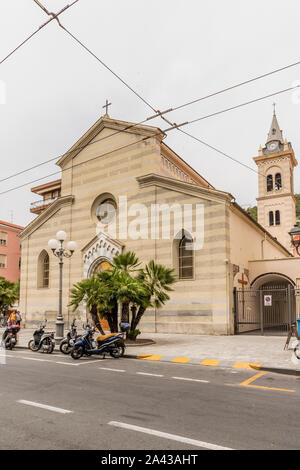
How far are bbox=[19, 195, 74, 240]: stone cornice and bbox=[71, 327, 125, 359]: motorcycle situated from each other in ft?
47.3

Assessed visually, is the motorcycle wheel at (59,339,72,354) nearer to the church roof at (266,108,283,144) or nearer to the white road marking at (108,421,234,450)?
the white road marking at (108,421,234,450)

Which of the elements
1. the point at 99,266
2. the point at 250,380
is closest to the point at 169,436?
the point at 250,380

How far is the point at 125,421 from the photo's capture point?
5.50 m

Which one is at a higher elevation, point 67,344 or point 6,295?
point 6,295

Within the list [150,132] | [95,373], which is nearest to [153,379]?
[95,373]

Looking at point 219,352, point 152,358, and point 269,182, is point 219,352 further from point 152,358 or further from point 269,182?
point 269,182

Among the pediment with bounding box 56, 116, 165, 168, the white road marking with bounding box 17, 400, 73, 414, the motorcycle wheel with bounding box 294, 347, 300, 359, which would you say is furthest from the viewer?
the pediment with bounding box 56, 116, 165, 168

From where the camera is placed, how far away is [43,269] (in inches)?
1072

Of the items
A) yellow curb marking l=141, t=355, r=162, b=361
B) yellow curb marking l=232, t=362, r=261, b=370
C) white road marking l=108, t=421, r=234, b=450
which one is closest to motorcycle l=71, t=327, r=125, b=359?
yellow curb marking l=141, t=355, r=162, b=361

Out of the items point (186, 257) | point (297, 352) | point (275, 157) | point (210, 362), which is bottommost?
point (210, 362)

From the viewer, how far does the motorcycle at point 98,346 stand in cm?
1229

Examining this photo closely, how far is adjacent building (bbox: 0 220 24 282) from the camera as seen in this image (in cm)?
4856

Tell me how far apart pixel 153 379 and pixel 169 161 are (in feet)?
56.2

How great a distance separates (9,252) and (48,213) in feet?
85.5
